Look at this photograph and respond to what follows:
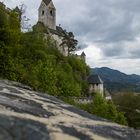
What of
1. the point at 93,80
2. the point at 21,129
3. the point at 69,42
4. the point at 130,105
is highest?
the point at 69,42

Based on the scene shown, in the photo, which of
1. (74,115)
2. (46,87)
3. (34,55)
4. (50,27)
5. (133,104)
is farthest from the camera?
(50,27)

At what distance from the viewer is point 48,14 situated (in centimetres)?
12006

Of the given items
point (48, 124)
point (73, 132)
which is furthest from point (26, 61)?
point (73, 132)

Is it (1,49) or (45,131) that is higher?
(1,49)

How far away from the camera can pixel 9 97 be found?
1510 cm

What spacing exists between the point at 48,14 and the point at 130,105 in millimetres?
35258

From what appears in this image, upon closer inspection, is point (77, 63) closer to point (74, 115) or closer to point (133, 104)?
point (133, 104)

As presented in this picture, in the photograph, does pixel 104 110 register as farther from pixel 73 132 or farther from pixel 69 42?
pixel 69 42

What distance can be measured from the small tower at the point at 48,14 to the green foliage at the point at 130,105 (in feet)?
92.5

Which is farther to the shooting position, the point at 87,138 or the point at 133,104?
the point at 133,104

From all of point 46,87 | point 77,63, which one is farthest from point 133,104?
point 46,87

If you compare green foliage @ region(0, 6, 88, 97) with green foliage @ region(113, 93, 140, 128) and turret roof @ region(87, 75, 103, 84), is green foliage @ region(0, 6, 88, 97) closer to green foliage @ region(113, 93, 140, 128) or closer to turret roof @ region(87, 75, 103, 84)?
green foliage @ region(113, 93, 140, 128)

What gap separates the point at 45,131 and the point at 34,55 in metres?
57.3

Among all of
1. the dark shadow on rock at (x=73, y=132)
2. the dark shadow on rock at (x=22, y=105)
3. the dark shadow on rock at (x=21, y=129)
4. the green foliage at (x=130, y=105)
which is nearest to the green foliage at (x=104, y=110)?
the green foliage at (x=130, y=105)
